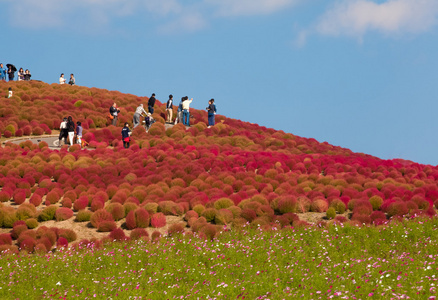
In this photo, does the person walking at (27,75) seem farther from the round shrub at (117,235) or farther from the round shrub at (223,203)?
the round shrub at (117,235)

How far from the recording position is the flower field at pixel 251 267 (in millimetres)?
8758

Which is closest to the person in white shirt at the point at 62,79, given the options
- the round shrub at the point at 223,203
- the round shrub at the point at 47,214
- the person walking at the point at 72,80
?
the person walking at the point at 72,80

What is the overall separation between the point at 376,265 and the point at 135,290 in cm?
451

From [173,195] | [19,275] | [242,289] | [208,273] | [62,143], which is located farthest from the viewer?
[62,143]

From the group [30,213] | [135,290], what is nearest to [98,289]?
[135,290]

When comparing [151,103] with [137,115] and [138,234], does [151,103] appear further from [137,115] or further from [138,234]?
[138,234]

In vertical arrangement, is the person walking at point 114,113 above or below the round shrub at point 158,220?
above

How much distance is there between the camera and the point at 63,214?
1631cm

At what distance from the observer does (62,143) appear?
28.4 m

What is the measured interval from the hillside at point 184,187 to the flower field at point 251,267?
1521mm

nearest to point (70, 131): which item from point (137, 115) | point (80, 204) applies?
point (137, 115)

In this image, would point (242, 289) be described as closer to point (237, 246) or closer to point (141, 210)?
point (237, 246)

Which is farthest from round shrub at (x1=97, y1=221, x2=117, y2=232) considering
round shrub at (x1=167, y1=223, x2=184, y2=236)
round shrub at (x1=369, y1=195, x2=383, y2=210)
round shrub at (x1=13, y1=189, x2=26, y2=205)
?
round shrub at (x1=369, y1=195, x2=383, y2=210)

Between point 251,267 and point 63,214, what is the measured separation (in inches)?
317
